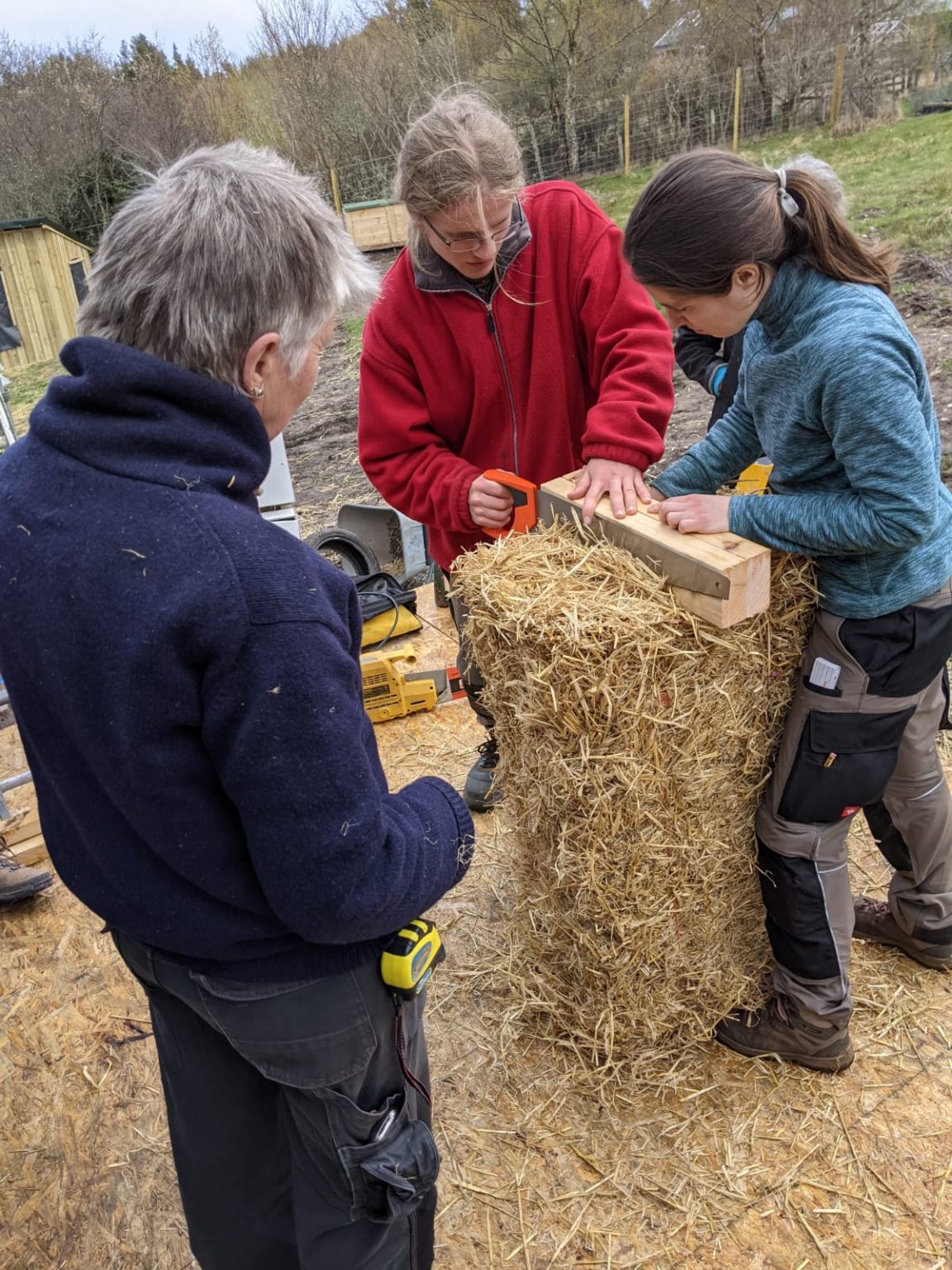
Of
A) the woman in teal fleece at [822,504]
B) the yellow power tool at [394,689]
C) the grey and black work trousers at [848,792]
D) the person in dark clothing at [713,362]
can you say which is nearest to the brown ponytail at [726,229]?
the woman in teal fleece at [822,504]

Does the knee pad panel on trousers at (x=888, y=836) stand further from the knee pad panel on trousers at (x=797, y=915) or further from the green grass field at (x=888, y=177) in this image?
the green grass field at (x=888, y=177)

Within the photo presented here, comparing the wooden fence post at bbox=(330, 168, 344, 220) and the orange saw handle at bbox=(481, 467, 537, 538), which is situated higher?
the wooden fence post at bbox=(330, 168, 344, 220)

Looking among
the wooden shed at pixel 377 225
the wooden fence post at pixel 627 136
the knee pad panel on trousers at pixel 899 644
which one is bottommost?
the knee pad panel on trousers at pixel 899 644

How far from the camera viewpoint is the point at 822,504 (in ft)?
5.91

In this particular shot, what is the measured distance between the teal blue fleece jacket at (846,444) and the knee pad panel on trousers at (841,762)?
250 millimetres

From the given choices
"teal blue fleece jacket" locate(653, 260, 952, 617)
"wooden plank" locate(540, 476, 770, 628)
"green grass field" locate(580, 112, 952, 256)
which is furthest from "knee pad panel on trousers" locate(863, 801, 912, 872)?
"green grass field" locate(580, 112, 952, 256)

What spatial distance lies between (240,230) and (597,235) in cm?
168

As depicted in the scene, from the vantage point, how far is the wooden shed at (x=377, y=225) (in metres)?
16.1

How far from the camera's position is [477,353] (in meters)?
2.60

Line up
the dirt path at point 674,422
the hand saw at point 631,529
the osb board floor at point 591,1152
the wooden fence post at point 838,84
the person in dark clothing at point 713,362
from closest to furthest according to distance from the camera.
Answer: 1. the hand saw at point 631,529
2. the osb board floor at point 591,1152
3. the person in dark clothing at point 713,362
4. the dirt path at point 674,422
5. the wooden fence post at point 838,84

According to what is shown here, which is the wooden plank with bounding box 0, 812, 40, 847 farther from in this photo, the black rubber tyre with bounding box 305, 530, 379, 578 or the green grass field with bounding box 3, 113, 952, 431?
the green grass field with bounding box 3, 113, 952, 431

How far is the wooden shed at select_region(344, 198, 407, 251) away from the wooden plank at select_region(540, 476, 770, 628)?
15.8 meters

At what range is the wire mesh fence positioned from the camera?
18.1 metres

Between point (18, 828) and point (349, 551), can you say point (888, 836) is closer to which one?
point (18, 828)
